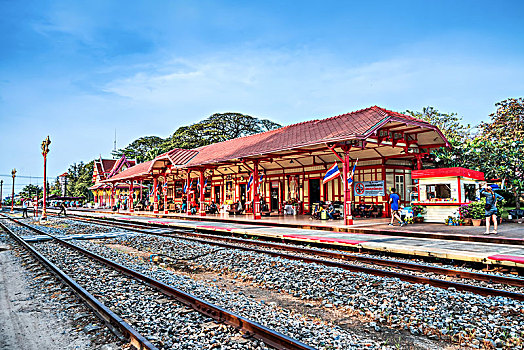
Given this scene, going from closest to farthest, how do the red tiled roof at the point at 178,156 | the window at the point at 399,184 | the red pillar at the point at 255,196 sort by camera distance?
the red pillar at the point at 255,196 → the window at the point at 399,184 → the red tiled roof at the point at 178,156

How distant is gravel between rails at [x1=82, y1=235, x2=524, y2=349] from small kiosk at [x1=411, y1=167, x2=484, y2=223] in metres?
9.47

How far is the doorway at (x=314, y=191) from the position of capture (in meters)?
23.1

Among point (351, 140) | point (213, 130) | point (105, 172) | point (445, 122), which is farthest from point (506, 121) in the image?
point (105, 172)

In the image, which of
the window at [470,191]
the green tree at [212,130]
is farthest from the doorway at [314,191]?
the green tree at [212,130]

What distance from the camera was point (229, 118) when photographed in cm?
5503

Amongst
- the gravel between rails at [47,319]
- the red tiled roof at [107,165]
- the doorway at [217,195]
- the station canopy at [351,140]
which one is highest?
the red tiled roof at [107,165]

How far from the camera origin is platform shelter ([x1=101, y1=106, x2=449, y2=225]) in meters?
15.5

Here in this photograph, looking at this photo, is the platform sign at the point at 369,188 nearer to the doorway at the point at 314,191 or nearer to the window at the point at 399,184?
the window at the point at 399,184

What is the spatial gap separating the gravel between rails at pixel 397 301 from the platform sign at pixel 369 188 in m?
12.4

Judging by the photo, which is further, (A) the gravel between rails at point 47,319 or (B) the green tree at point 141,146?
(B) the green tree at point 141,146

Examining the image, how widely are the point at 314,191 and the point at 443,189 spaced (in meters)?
8.73

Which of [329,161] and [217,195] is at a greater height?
[329,161]

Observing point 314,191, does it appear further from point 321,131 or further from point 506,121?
point 506,121

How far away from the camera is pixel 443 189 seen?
15.8 meters
